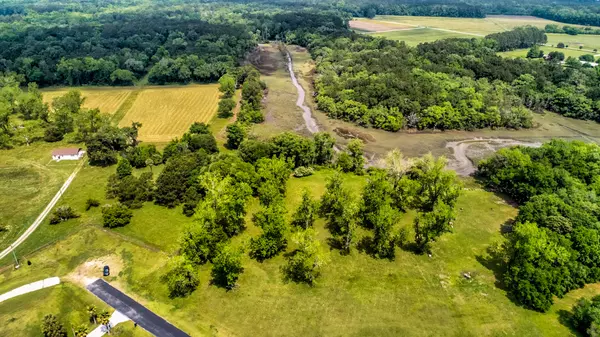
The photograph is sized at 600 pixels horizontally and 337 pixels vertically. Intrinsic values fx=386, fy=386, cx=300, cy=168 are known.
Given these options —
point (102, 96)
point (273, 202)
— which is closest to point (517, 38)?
point (273, 202)

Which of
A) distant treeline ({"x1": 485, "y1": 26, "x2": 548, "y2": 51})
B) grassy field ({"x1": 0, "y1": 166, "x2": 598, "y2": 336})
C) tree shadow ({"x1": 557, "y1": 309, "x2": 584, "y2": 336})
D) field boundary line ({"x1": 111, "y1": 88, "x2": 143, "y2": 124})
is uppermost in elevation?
distant treeline ({"x1": 485, "y1": 26, "x2": 548, "y2": 51})

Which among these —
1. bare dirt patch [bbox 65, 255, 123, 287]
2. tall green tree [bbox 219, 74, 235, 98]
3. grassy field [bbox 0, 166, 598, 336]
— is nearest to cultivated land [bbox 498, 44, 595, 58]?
tall green tree [bbox 219, 74, 235, 98]

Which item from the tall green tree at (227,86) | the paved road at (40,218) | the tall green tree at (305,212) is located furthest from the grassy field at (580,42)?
the paved road at (40,218)

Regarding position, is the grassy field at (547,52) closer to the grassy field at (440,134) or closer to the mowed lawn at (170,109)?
the grassy field at (440,134)

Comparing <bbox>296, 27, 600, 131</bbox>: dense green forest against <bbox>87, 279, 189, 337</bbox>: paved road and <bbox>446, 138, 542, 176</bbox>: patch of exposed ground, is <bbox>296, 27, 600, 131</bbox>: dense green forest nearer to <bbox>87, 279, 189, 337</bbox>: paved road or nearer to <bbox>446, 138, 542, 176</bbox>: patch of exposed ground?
<bbox>446, 138, 542, 176</bbox>: patch of exposed ground

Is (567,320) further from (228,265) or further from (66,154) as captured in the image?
(66,154)

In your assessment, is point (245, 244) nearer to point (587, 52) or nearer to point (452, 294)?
point (452, 294)

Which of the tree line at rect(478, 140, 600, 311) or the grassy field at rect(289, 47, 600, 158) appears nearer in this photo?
the tree line at rect(478, 140, 600, 311)
